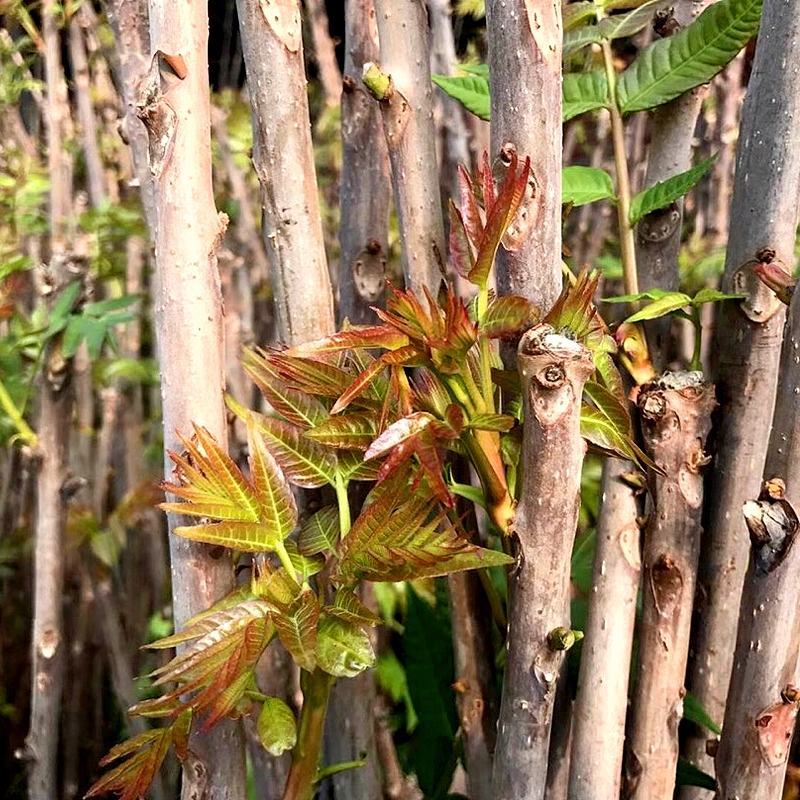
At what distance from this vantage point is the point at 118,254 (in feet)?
4.85

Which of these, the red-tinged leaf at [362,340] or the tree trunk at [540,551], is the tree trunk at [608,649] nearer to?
the tree trunk at [540,551]

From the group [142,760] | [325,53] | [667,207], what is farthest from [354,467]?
[325,53]

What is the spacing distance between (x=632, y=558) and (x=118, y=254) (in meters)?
1.11

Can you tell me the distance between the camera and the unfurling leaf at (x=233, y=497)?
557 millimetres

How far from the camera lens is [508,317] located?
55 cm

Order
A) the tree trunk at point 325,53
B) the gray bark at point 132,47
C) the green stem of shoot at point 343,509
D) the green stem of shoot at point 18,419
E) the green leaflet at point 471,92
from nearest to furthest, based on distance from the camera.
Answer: the green stem of shoot at point 343,509 < the green leaflet at point 471,92 < the gray bark at point 132,47 < the green stem of shoot at point 18,419 < the tree trunk at point 325,53

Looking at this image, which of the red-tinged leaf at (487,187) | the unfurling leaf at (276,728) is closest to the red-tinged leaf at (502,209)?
the red-tinged leaf at (487,187)

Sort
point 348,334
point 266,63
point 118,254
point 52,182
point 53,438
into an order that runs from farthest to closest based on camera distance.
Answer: point 118,254, point 52,182, point 53,438, point 266,63, point 348,334

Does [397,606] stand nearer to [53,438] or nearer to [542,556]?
[53,438]

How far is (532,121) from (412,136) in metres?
0.14

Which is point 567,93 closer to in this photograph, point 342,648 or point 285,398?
point 285,398

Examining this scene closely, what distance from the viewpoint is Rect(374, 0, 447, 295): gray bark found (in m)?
0.68

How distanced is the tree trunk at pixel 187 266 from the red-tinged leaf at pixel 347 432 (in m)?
0.10

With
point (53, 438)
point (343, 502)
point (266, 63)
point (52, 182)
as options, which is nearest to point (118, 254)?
point (52, 182)
